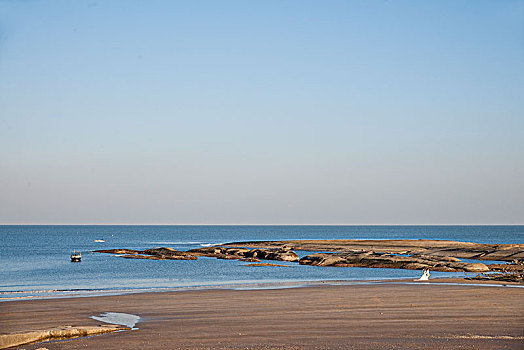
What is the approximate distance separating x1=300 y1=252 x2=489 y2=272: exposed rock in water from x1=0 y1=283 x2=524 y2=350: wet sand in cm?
2120

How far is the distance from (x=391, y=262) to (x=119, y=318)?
4346 cm

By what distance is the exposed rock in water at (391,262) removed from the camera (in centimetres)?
5616

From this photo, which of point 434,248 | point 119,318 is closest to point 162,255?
point 434,248

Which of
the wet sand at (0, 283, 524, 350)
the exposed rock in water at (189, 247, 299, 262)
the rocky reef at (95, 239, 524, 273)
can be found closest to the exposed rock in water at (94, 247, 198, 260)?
the rocky reef at (95, 239, 524, 273)

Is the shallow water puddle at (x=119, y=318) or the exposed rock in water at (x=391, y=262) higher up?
the shallow water puddle at (x=119, y=318)

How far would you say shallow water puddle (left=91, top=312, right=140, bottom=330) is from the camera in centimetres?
2283

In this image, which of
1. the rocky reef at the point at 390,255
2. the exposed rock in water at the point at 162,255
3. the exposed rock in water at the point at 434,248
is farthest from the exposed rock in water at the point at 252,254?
the exposed rock in water at the point at 434,248

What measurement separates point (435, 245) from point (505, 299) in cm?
7394

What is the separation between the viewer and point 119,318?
24422 mm

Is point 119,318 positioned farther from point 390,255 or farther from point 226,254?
point 226,254

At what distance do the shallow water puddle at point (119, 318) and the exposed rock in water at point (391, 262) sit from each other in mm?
37986

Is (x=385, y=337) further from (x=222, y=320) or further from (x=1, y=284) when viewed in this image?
(x=1, y=284)

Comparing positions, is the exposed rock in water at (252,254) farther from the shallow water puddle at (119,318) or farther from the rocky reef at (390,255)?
the shallow water puddle at (119,318)

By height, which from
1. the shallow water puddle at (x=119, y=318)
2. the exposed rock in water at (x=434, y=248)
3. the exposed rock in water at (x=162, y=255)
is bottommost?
the exposed rock in water at (x=162, y=255)
